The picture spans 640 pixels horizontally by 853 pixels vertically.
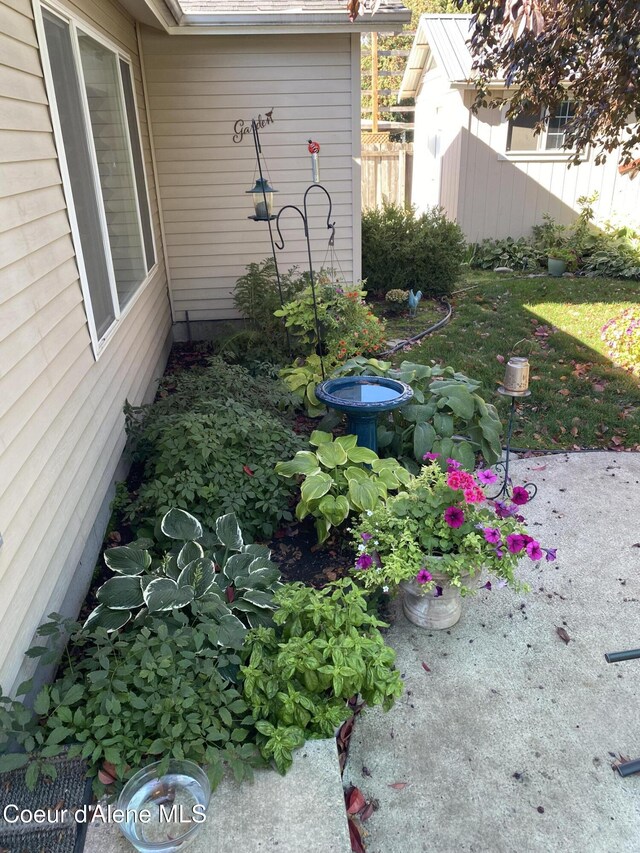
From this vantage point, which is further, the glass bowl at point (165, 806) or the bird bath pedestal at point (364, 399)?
the bird bath pedestal at point (364, 399)

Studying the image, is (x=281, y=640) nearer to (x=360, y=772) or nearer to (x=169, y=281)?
(x=360, y=772)

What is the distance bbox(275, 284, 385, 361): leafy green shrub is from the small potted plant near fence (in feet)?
16.5

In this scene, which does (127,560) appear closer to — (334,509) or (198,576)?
(198,576)

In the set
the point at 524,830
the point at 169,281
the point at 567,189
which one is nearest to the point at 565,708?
the point at 524,830

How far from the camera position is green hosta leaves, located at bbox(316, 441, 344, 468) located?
3197 mm

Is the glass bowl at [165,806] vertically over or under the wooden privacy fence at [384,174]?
under

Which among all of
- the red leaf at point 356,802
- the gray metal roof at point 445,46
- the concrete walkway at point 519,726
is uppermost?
the gray metal roof at point 445,46

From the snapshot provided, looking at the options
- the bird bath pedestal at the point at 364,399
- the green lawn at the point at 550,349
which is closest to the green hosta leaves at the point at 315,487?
the bird bath pedestal at the point at 364,399

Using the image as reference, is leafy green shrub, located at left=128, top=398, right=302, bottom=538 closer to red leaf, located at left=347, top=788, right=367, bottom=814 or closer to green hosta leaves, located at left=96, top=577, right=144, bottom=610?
green hosta leaves, located at left=96, top=577, right=144, bottom=610

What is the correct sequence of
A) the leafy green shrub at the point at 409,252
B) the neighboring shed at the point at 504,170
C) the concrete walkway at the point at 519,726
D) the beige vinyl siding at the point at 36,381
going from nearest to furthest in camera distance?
the concrete walkway at the point at 519,726 < the beige vinyl siding at the point at 36,381 < the leafy green shrub at the point at 409,252 < the neighboring shed at the point at 504,170

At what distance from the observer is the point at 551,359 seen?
588 cm

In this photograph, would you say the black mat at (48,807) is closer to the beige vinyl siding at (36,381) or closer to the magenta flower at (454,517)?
the beige vinyl siding at (36,381)

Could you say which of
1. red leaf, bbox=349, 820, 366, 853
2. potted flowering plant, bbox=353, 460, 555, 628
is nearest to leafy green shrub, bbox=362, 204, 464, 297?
potted flowering plant, bbox=353, 460, 555, 628

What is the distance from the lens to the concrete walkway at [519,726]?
74.5 inches
